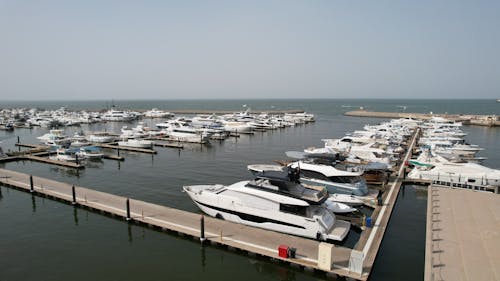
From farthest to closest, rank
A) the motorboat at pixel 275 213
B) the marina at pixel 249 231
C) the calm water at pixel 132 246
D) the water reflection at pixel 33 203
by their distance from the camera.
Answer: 1. the water reflection at pixel 33 203
2. the motorboat at pixel 275 213
3. the calm water at pixel 132 246
4. the marina at pixel 249 231

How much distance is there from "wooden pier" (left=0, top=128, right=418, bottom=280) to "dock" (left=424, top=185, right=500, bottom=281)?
2.37 metres

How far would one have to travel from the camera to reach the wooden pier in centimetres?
1253

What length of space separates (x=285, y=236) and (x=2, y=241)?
49.1ft

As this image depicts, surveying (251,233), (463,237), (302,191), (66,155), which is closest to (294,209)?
(302,191)

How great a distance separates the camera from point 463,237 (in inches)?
579

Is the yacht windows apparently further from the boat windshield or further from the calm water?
the calm water

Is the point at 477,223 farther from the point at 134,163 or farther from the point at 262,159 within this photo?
the point at 134,163

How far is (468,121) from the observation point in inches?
3216

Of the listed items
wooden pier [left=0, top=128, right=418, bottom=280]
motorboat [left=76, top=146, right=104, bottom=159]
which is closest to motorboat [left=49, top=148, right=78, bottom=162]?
motorboat [left=76, top=146, right=104, bottom=159]

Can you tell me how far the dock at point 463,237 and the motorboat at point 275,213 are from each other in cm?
425

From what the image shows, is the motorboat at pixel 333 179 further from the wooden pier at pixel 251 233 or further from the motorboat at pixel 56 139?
the motorboat at pixel 56 139

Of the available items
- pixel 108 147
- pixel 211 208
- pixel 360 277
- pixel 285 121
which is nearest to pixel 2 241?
pixel 211 208

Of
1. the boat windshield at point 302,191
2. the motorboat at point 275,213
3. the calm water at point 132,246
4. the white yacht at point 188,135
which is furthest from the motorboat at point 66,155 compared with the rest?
the boat windshield at point 302,191

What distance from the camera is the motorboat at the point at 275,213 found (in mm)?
15545
